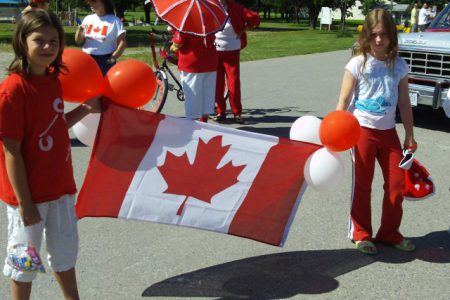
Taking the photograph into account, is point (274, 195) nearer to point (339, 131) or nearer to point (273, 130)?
point (339, 131)

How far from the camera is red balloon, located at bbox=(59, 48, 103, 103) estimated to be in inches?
128

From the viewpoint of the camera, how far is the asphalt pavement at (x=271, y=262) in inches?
148

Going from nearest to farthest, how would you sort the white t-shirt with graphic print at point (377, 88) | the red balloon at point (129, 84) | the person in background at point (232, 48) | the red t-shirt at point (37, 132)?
the red t-shirt at point (37, 132) < the red balloon at point (129, 84) < the white t-shirt with graphic print at point (377, 88) < the person in background at point (232, 48)

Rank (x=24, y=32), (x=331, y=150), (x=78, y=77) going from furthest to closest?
(x=331, y=150) < (x=78, y=77) < (x=24, y=32)

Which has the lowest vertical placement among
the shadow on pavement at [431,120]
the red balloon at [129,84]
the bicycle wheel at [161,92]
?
the shadow on pavement at [431,120]

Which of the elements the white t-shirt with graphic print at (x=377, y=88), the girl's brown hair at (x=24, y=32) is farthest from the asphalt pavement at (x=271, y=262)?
the girl's brown hair at (x=24, y=32)

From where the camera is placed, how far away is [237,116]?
29.1ft

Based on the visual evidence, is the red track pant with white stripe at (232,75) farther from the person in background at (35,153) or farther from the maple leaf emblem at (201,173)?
the person in background at (35,153)

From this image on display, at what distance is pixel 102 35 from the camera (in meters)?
6.97

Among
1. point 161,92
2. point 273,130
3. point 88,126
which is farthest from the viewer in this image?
point 161,92

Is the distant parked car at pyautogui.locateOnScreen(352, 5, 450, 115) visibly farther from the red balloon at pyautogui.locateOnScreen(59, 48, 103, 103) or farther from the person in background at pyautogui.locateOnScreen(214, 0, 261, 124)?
the red balloon at pyautogui.locateOnScreen(59, 48, 103, 103)

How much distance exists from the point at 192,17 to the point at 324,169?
380 centimetres

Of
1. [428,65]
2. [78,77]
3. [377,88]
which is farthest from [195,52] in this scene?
[78,77]

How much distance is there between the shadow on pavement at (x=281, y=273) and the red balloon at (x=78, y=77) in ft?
4.20
